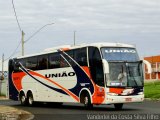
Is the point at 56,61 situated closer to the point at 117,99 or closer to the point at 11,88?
the point at 117,99

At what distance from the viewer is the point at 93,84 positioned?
2514cm

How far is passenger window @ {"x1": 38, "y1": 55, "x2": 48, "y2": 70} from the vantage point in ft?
98.1

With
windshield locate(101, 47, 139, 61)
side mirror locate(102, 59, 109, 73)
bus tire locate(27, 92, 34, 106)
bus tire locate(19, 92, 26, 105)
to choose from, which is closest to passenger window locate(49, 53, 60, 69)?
bus tire locate(27, 92, 34, 106)

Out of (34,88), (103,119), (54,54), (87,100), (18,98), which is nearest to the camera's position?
(103,119)

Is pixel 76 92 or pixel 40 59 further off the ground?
pixel 40 59

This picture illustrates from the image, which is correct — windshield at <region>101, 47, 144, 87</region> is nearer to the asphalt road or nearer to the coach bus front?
the coach bus front

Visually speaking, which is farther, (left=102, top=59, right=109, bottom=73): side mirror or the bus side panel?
the bus side panel

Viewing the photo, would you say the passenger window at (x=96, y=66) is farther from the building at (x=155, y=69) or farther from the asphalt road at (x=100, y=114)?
the building at (x=155, y=69)

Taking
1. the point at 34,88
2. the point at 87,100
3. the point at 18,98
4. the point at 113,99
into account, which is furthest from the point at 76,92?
the point at 18,98

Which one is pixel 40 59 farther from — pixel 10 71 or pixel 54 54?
pixel 10 71

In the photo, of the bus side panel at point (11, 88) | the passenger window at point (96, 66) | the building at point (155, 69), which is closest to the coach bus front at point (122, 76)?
the passenger window at point (96, 66)

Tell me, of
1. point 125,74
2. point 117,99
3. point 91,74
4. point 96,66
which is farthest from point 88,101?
point 125,74

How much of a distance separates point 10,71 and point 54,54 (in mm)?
7445

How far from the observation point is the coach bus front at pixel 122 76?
80.0 feet
